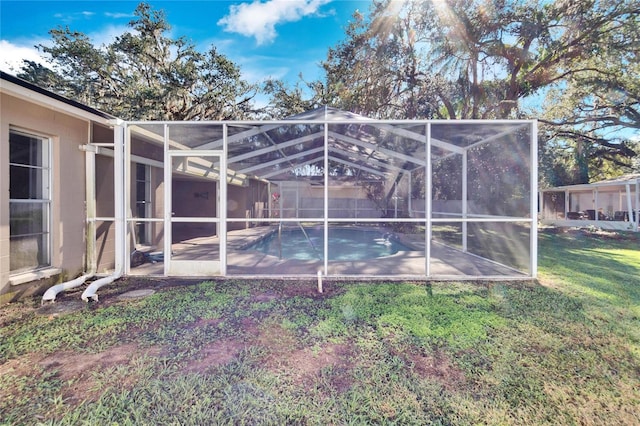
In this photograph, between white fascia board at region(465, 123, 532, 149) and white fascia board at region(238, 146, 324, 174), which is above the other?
white fascia board at region(238, 146, 324, 174)

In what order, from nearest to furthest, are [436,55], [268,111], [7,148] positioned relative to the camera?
[7,148]
[436,55]
[268,111]

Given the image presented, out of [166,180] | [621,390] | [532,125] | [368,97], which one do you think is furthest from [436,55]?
[621,390]

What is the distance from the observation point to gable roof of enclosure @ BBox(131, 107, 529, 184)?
513cm

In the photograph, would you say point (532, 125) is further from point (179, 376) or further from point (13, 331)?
point (13, 331)

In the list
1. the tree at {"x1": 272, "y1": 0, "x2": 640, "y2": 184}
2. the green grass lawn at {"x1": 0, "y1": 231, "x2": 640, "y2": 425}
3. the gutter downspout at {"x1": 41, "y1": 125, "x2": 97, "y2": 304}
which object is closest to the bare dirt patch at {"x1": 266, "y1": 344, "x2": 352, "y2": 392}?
the green grass lawn at {"x1": 0, "y1": 231, "x2": 640, "y2": 425}

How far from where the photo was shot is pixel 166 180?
5.14 metres

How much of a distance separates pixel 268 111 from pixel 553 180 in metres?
18.6

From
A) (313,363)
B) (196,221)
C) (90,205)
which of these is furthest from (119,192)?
(313,363)

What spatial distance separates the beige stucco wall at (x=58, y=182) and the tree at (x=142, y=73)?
1072cm

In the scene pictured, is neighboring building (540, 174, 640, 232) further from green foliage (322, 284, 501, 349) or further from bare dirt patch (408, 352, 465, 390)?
bare dirt patch (408, 352, 465, 390)

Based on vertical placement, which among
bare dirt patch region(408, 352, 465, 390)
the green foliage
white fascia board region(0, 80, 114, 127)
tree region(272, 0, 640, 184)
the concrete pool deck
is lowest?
bare dirt patch region(408, 352, 465, 390)

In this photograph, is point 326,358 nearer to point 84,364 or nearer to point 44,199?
point 84,364

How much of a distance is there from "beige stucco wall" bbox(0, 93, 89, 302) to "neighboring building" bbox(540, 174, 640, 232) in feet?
63.2

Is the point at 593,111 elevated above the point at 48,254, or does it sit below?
above
